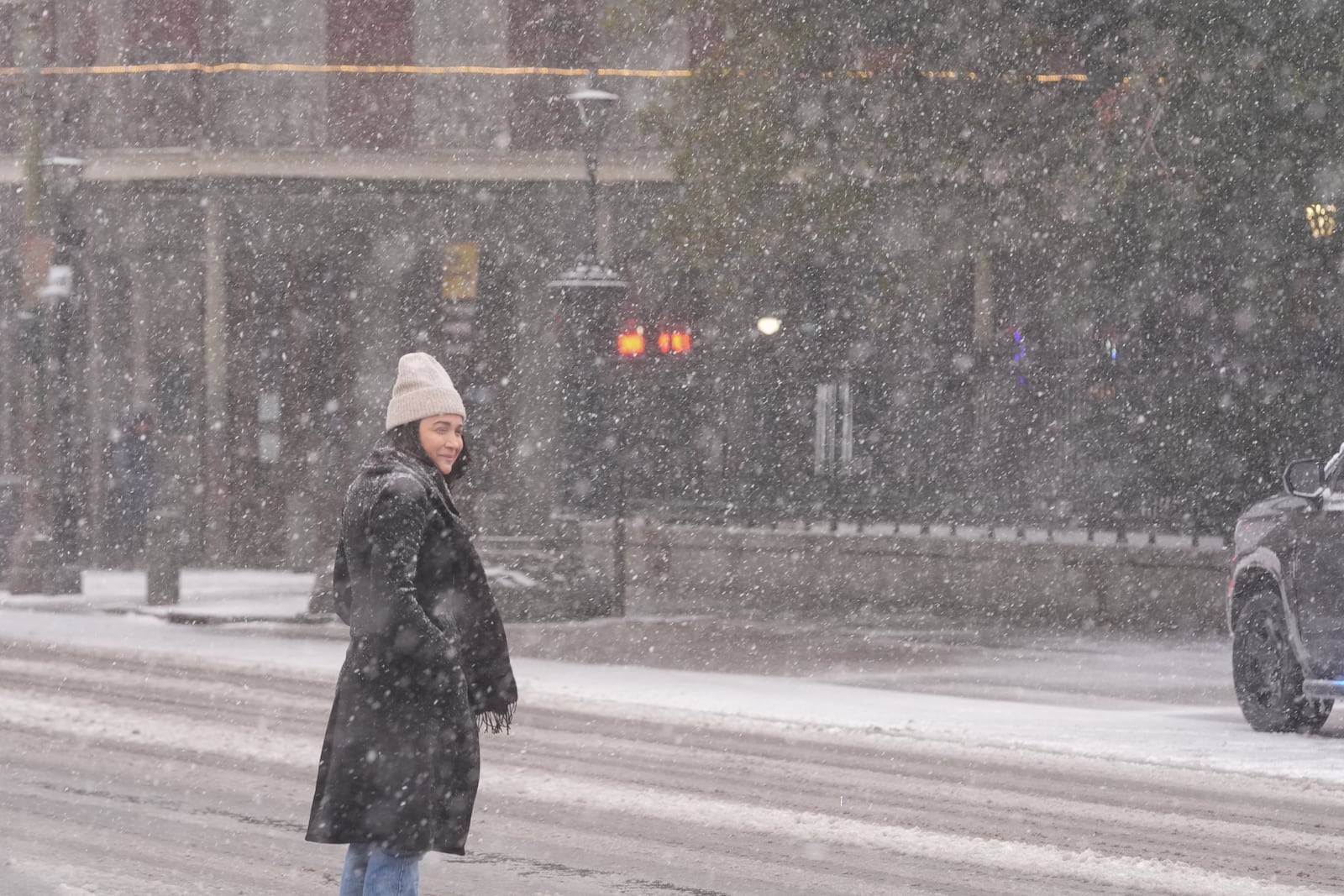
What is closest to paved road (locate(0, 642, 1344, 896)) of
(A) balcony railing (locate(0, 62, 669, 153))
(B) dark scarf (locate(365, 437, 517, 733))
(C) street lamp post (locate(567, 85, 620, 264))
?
(B) dark scarf (locate(365, 437, 517, 733))

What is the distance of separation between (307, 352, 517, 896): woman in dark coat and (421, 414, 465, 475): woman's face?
0.14 m

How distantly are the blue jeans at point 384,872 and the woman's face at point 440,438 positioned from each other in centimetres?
99

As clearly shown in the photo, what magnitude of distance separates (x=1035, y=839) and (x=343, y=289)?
19607 mm

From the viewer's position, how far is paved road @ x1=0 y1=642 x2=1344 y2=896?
786 cm

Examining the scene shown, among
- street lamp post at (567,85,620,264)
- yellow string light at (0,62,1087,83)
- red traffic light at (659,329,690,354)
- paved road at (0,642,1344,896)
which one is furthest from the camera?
yellow string light at (0,62,1087,83)

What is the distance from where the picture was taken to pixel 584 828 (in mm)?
8961

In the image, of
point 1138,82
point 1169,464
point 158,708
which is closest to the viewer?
point 158,708

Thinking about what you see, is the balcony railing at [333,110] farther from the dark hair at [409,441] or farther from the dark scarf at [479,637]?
the dark scarf at [479,637]

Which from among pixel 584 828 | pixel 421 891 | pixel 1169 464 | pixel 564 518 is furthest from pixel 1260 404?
pixel 421 891

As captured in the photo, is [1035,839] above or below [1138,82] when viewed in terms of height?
below

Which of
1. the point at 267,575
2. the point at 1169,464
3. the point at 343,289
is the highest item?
the point at 343,289

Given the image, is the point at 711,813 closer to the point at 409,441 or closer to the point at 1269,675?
the point at 409,441

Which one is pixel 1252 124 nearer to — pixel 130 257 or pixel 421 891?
pixel 421 891

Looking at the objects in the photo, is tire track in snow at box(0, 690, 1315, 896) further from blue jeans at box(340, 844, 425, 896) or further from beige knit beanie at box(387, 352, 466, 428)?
beige knit beanie at box(387, 352, 466, 428)
